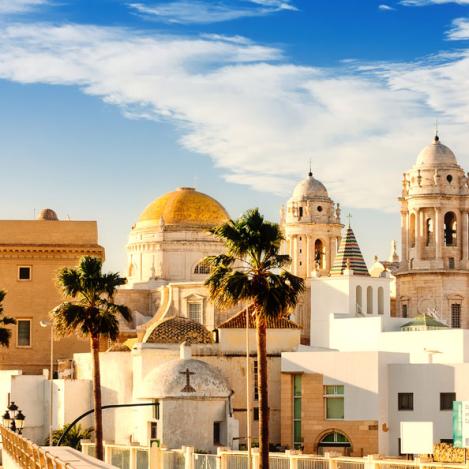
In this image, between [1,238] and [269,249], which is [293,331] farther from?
[269,249]

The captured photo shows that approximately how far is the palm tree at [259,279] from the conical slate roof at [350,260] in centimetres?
5767

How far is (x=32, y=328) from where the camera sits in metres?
86.2

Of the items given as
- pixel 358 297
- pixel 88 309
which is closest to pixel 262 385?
pixel 88 309

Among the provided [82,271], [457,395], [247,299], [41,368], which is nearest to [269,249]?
[247,299]

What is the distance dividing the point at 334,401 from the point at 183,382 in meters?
8.50

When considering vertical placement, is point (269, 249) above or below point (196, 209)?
below

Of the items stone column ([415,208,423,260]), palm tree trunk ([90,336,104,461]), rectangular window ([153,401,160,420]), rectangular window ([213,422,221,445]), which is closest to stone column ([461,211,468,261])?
stone column ([415,208,423,260])

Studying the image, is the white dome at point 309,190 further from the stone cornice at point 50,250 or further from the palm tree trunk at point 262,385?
the palm tree trunk at point 262,385

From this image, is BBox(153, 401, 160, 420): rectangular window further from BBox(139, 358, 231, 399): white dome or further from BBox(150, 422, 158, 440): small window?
BBox(139, 358, 231, 399): white dome

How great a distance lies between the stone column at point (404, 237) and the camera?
114 metres

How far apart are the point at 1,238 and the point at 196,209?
25.7 m

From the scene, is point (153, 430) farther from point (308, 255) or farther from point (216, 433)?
point (308, 255)

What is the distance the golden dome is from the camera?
110 m

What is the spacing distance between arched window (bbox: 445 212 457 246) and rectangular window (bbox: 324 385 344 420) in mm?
44095
